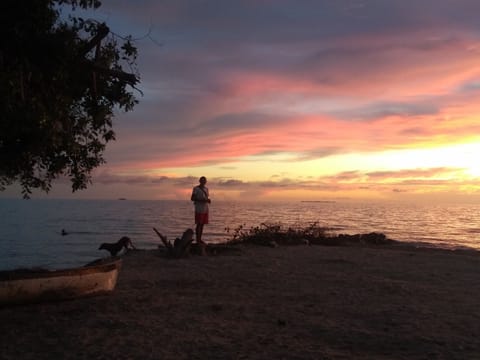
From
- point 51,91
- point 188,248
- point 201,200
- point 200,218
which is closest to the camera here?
point 51,91

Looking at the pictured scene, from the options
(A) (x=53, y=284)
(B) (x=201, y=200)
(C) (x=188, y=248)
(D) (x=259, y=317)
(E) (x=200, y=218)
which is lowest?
(D) (x=259, y=317)

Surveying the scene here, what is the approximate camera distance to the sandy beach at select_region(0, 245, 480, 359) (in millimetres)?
6879

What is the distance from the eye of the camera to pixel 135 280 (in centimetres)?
1248

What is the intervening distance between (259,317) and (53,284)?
13.8ft

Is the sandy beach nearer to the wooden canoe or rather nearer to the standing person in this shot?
the wooden canoe

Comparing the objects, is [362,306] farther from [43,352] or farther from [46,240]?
[46,240]

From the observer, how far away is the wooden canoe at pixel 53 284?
8977 millimetres

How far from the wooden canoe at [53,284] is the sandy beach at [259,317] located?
0.62ft

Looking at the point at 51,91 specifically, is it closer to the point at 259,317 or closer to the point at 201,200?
the point at 259,317

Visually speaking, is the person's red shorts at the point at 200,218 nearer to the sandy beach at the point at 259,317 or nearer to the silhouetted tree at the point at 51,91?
the sandy beach at the point at 259,317

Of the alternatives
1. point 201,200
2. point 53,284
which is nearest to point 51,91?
point 53,284

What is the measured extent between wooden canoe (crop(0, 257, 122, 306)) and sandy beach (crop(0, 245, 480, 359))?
0.62 feet

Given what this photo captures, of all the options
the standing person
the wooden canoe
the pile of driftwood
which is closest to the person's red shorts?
the standing person

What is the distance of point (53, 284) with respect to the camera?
369 inches
